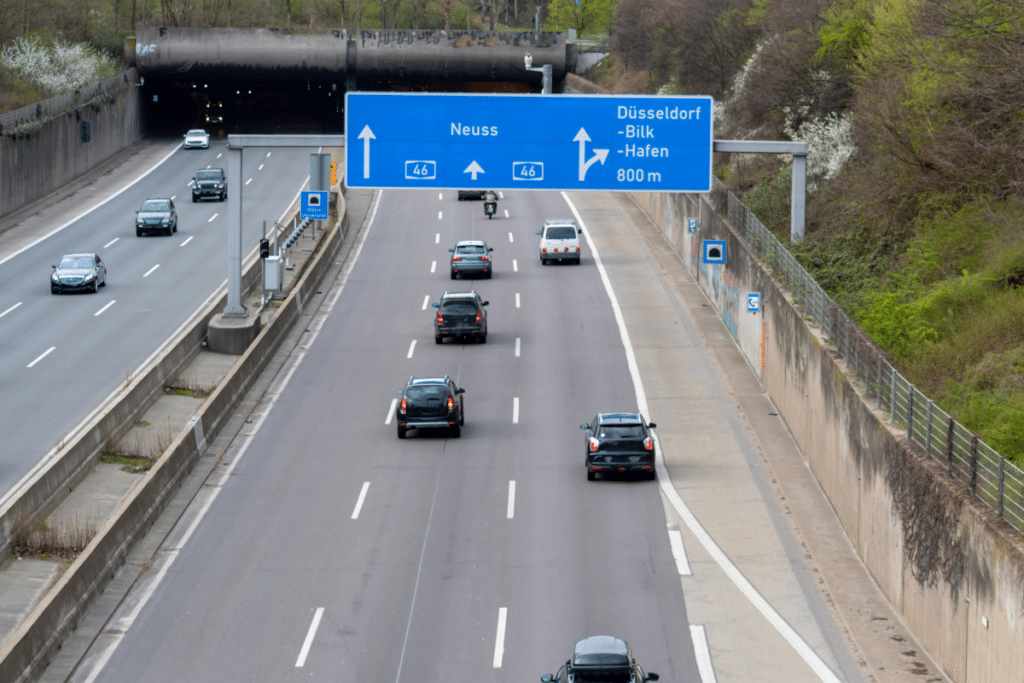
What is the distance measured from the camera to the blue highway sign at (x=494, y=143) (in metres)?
31.8

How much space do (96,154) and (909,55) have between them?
192 ft

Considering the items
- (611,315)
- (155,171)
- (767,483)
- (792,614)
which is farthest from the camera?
(155,171)

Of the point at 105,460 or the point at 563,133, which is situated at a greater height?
the point at 563,133

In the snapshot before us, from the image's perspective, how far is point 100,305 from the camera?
152 ft

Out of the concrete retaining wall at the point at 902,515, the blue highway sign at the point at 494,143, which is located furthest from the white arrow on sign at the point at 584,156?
the concrete retaining wall at the point at 902,515

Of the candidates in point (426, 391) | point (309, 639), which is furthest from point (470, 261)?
point (309, 639)

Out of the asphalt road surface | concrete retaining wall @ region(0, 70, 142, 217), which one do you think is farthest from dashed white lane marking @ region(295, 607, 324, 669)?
concrete retaining wall @ region(0, 70, 142, 217)

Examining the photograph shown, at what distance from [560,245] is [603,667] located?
130 ft

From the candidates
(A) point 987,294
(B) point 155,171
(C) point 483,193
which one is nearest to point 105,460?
(A) point 987,294

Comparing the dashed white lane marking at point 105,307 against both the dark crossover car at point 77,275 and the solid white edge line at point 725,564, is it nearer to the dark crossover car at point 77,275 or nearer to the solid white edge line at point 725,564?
the dark crossover car at point 77,275

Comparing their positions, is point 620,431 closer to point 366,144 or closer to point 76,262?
point 366,144

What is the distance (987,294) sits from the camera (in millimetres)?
27406

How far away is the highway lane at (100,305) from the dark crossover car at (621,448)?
507 inches

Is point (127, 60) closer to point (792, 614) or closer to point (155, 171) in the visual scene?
point (155, 171)
